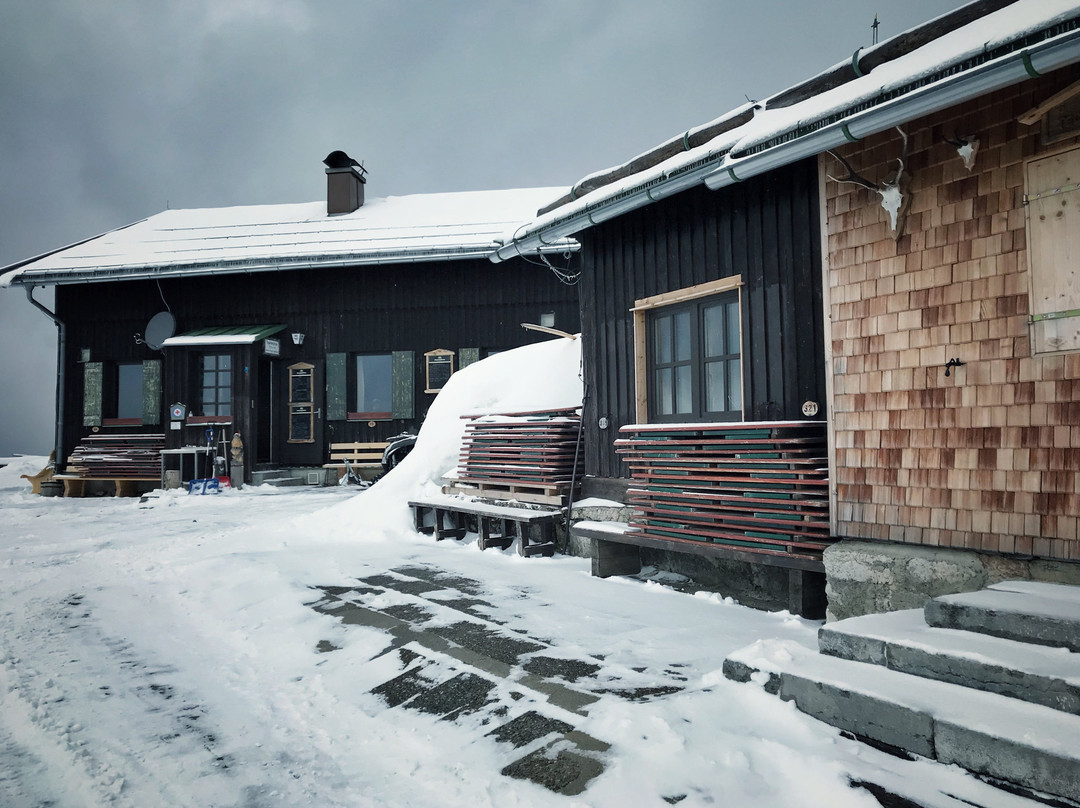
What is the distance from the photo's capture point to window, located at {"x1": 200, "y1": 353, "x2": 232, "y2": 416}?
16.2 m

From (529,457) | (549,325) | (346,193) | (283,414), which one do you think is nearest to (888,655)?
(529,457)

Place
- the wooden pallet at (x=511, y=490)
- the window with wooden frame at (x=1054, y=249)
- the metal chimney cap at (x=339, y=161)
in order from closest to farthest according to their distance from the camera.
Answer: the window with wooden frame at (x=1054, y=249) → the wooden pallet at (x=511, y=490) → the metal chimney cap at (x=339, y=161)

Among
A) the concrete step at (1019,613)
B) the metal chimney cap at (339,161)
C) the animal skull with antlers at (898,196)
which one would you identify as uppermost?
the metal chimney cap at (339,161)

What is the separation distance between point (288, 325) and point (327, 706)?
1495 centimetres

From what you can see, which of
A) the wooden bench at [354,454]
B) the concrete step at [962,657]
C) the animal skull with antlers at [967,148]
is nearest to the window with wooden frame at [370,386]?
the wooden bench at [354,454]

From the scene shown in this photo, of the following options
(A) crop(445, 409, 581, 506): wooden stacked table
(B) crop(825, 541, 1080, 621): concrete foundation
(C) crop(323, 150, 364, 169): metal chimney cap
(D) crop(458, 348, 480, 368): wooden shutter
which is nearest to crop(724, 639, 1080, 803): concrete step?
(B) crop(825, 541, 1080, 621): concrete foundation

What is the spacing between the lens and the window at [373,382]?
55.6 feet

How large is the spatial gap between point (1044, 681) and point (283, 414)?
54.1ft

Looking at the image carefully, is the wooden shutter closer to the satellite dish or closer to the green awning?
the green awning

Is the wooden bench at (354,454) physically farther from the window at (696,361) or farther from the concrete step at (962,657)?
the concrete step at (962,657)

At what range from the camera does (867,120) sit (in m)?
4.21

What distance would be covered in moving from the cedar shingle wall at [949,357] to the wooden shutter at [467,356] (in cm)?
1188

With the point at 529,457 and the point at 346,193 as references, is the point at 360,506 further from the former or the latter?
the point at 346,193

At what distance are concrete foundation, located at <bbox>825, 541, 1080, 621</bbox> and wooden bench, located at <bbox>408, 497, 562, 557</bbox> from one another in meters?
3.45
